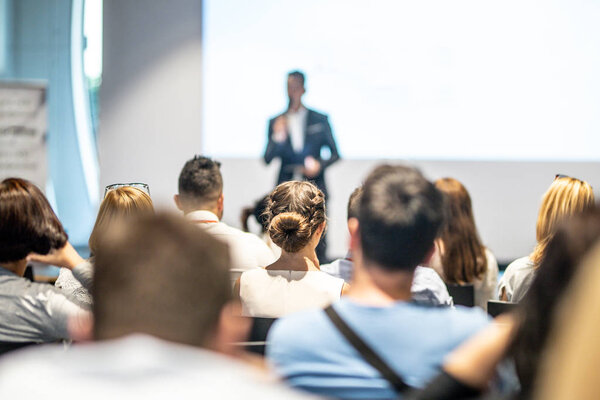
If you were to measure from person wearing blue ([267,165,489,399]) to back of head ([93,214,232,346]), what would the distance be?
243 mm

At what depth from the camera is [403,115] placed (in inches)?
234

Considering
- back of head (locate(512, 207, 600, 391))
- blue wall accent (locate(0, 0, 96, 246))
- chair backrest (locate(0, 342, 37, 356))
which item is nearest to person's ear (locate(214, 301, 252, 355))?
back of head (locate(512, 207, 600, 391))

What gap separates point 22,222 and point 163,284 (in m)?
0.99

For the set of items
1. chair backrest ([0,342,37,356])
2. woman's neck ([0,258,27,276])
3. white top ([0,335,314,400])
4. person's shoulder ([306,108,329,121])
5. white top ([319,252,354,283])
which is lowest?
chair backrest ([0,342,37,356])

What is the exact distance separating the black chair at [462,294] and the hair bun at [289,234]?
2.67 feet

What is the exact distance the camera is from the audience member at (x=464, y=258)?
2.89 metres

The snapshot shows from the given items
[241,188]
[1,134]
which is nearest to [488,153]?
[241,188]

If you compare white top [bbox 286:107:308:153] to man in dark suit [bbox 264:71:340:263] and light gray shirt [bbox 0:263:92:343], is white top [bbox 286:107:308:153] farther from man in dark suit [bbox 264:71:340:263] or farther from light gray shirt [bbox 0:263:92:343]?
light gray shirt [bbox 0:263:92:343]

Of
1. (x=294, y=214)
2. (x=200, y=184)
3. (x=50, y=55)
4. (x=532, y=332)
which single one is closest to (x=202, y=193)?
(x=200, y=184)

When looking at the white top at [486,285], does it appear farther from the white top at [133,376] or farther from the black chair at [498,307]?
the white top at [133,376]

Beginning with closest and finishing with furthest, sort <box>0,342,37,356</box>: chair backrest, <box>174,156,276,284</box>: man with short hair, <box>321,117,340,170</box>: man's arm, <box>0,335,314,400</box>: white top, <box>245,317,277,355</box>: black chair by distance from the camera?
1. <box>0,335,314,400</box>: white top
2. <box>0,342,37,356</box>: chair backrest
3. <box>245,317,277,355</box>: black chair
4. <box>174,156,276,284</box>: man with short hair
5. <box>321,117,340,170</box>: man's arm

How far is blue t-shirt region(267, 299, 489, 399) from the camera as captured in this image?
111cm

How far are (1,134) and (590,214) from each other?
4.47 metres

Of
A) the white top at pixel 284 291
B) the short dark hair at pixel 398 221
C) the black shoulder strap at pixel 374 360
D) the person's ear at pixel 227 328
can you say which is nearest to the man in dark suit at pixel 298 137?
the white top at pixel 284 291
